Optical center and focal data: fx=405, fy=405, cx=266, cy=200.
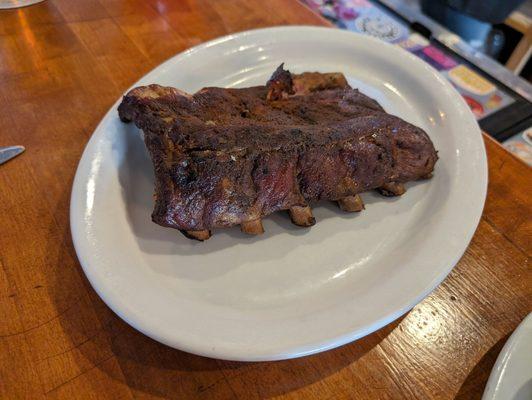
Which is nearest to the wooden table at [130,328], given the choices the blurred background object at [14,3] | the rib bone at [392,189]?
the rib bone at [392,189]

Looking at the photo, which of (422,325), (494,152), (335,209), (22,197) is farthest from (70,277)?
(494,152)

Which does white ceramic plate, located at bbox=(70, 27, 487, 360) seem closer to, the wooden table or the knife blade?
the wooden table

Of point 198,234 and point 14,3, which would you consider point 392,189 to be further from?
point 14,3

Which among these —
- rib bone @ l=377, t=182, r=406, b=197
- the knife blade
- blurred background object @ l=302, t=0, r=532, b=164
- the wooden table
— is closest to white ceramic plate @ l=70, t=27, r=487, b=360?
rib bone @ l=377, t=182, r=406, b=197

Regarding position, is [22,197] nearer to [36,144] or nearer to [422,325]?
[36,144]

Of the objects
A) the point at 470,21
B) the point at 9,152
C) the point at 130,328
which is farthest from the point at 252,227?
the point at 470,21

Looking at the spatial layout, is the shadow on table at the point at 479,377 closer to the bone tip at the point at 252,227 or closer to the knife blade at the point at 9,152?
the bone tip at the point at 252,227
